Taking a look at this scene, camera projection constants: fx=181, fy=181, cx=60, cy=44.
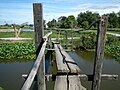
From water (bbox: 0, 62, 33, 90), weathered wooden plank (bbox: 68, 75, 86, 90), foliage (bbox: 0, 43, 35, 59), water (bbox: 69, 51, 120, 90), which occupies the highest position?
weathered wooden plank (bbox: 68, 75, 86, 90)

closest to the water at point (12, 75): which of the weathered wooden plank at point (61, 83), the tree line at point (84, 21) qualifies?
the weathered wooden plank at point (61, 83)

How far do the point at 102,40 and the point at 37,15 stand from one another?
0.97 m

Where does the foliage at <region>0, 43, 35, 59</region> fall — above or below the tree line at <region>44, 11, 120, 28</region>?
below

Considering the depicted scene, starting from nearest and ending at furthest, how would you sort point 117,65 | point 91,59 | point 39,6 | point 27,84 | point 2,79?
point 27,84, point 39,6, point 2,79, point 117,65, point 91,59

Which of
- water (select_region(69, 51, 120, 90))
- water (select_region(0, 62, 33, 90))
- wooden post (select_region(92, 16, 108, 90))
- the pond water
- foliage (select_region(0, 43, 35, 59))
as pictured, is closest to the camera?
wooden post (select_region(92, 16, 108, 90))

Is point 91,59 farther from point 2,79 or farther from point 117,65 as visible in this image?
point 2,79

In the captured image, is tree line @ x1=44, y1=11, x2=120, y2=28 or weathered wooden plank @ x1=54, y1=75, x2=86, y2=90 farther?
tree line @ x1=44, y1=11, x2=120, y2=28

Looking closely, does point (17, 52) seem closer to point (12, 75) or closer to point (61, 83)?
point (12, 75)

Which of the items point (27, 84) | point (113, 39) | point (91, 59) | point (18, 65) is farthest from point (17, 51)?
point (27, 84)

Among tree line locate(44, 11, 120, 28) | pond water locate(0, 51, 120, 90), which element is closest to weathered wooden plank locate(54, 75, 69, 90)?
pond water locate(0, 51, 120, 90)

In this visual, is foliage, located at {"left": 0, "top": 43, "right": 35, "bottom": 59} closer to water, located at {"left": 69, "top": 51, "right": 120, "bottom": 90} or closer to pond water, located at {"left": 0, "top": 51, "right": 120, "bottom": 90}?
pond water, located at {"left": 0, "top": 51, "right": 120, "bottom": 90}

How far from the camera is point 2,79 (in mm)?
8367

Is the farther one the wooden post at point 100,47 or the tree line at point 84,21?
the tree line at point 84,21

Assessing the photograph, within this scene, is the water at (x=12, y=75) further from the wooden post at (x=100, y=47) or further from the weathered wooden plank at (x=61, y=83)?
the wooden post at (x=100, y=47)
